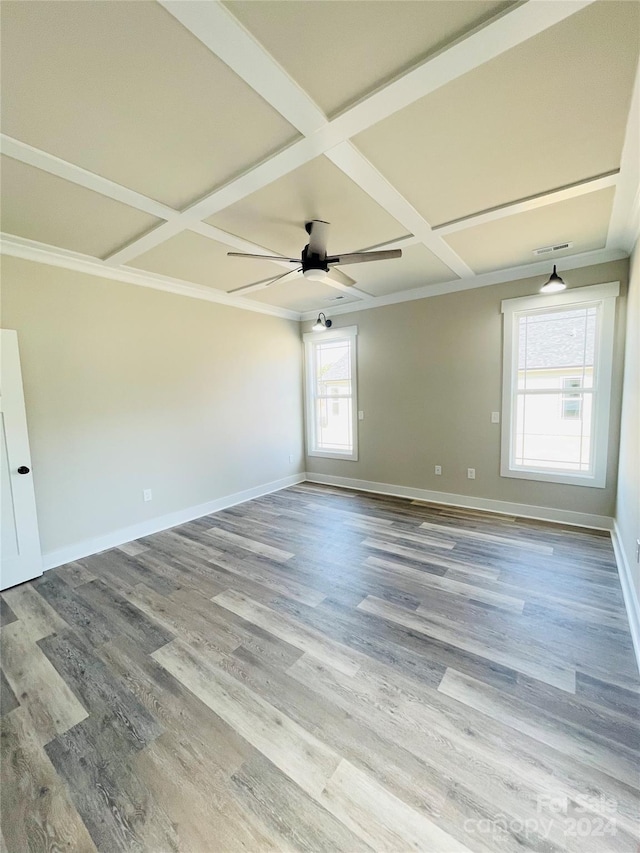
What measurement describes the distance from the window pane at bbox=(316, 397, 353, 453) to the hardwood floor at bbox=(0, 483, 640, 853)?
2620mm

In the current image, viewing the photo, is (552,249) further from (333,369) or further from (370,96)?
(333,369)

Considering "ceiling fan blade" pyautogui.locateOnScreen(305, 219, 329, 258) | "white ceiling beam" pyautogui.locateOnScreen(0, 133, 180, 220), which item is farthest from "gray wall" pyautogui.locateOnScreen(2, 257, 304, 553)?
"ceiling fan blade" pyautogui.locateOnScreen(305, 219, 329, 258)

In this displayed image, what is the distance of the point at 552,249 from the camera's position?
322cm

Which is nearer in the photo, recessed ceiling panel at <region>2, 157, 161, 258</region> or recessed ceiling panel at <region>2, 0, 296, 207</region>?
recessed ceiling panel at <region>2, 0, 296, 207</region>

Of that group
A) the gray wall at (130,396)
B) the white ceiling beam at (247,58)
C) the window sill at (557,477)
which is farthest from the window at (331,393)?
the white ceiling beam at (247,58)

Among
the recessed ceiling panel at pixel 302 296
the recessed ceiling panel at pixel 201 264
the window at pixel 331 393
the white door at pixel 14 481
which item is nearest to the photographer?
the white door at pixel 14 481

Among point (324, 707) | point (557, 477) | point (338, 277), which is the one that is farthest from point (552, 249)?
point (324, 707)

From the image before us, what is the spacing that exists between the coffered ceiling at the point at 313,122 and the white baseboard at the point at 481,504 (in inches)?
107

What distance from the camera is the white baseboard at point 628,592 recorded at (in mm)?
1937

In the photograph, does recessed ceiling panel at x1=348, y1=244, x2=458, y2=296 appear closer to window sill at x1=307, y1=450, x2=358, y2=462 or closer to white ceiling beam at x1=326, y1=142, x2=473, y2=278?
white ceiling beam at x1=326, y1=142, x2=473, y2=278

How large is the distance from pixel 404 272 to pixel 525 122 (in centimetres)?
210

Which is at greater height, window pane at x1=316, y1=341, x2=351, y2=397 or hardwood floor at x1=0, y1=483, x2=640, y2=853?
window pane at x1=316, y1=341, x2=351, y2=397

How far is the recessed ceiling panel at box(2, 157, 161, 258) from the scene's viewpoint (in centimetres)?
198

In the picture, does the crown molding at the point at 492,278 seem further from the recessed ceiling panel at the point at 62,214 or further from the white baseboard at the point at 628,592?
the recessed ceiling panel at the point at 62,214
